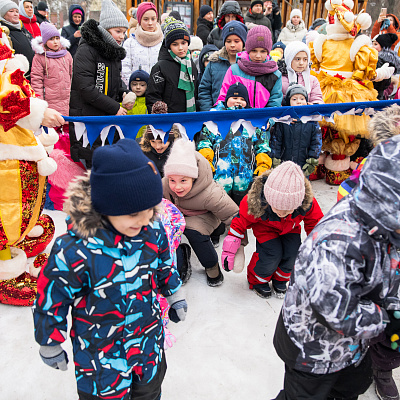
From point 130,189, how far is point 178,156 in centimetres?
140

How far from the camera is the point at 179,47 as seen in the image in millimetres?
3949

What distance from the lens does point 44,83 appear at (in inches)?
217

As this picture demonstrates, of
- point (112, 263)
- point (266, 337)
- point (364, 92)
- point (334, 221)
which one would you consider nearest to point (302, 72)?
point (364, 92)

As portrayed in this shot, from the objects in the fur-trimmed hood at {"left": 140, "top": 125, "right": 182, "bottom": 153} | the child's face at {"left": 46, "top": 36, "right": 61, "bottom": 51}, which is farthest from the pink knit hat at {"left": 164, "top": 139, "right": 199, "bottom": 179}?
the child's face at {"left": 46, "top": 36, "right": 61, "bottom": 51}

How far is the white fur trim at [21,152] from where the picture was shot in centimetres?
229

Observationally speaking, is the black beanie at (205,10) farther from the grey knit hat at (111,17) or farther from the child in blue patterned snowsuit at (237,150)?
the child in blue patterned snowsuit at (237,150)

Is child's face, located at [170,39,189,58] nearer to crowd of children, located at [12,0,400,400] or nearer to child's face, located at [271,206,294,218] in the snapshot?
crowd of children, located at [12,0,400,400]

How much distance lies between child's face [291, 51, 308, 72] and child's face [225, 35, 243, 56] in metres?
0.66

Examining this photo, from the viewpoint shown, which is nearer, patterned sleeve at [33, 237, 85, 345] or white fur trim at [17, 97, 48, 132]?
patterned sleeve at [33, 237, 85, 345]

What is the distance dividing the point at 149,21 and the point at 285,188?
11.1 feet

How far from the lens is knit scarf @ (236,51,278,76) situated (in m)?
3.85

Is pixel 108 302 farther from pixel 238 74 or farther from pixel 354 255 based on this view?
pixel 238 74

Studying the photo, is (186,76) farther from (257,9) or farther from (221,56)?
(257,9)

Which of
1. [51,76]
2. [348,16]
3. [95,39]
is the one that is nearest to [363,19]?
[348,16]
